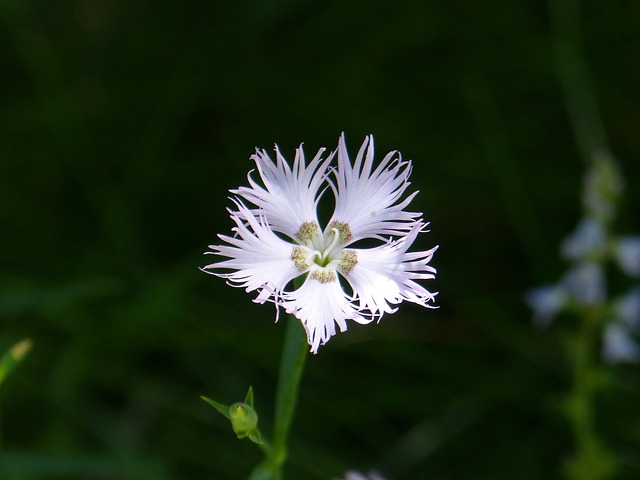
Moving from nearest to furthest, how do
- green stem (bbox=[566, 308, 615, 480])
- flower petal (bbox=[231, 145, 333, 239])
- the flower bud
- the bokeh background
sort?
the flower bud, flower petal (bbox=[231, 145, 333, 239]), green stem (bbox=[566, 308, 615, 480]), the bokeh background

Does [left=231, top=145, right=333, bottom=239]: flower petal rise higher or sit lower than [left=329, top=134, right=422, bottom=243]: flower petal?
lower

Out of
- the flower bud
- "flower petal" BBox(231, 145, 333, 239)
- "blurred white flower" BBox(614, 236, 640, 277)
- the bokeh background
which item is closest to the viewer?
the flower bud

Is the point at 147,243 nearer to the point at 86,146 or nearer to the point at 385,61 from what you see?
the point at 86,146

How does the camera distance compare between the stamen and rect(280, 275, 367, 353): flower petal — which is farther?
the stamen

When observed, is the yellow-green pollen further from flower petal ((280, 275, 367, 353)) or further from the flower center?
flower petal ((280, 275, 367, 353))

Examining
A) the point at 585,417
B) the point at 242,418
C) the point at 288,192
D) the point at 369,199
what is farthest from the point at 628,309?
the point at 242,418

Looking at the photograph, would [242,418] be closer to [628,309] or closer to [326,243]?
[326,243]

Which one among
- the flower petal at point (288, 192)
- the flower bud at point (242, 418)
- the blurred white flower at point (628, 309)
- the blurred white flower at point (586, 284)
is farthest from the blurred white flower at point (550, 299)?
the flower bud at point (242, 418)

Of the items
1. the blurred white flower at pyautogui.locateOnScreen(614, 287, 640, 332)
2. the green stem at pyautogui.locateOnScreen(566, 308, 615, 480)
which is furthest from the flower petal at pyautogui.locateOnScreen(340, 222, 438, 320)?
the blurred white flower at pyautogui.locateOnScreen(614, 287, 640, 332)
